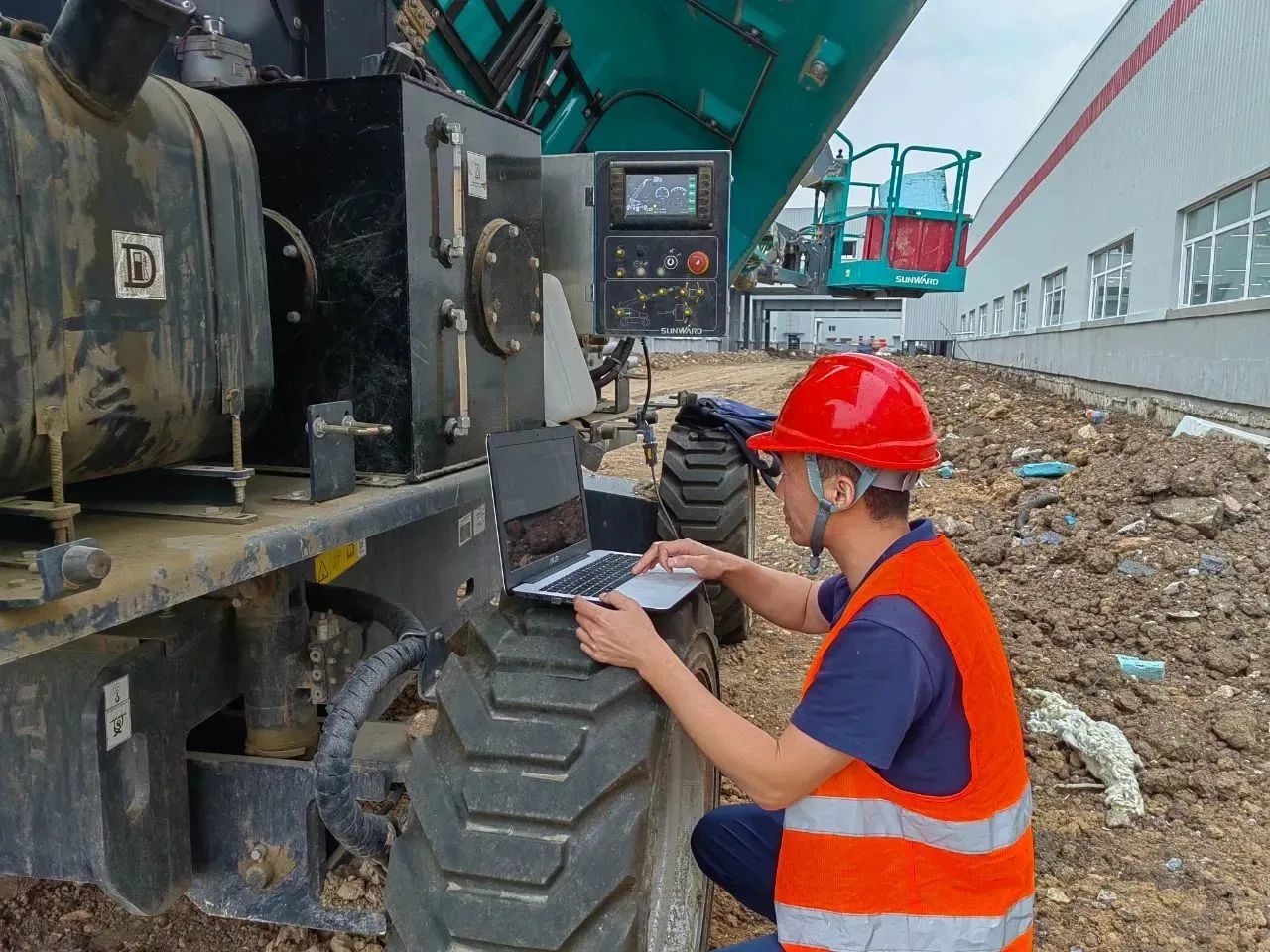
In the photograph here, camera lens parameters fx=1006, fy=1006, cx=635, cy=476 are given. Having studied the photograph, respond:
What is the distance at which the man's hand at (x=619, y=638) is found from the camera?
1.92 meters

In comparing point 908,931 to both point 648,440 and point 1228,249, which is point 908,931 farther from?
point 1228,249

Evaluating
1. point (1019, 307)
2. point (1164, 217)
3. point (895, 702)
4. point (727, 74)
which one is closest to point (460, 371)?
point (895, 702)

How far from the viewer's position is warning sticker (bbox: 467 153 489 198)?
8.16 feet

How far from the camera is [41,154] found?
1.55 metres

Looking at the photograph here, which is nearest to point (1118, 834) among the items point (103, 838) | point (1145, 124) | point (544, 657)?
point (544, 657)

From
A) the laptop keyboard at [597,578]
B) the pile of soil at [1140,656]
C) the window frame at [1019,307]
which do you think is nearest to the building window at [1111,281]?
the pile of soil at [1140,656]

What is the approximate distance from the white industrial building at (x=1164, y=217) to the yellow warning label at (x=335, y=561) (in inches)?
391

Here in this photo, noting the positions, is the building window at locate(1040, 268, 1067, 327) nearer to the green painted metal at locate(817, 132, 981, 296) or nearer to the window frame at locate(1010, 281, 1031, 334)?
the window frame at locate(1010, 281, 1031, 334)

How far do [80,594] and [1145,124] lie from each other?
58.3 ft

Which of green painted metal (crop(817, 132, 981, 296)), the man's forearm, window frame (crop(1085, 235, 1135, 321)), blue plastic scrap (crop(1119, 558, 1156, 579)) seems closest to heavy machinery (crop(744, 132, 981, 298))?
green painted metal (crop(817, 132, 981, 296))

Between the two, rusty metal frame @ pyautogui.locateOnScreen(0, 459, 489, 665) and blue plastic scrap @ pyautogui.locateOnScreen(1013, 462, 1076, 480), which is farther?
blue plastic scrap @ pyautogui.locateOnScreen(1013, 462, 1076, 480)

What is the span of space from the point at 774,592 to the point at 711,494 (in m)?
1.84

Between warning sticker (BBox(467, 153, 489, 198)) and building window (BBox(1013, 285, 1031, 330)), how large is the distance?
27521 mm

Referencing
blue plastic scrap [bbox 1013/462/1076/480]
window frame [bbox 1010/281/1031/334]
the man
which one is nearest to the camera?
the man
